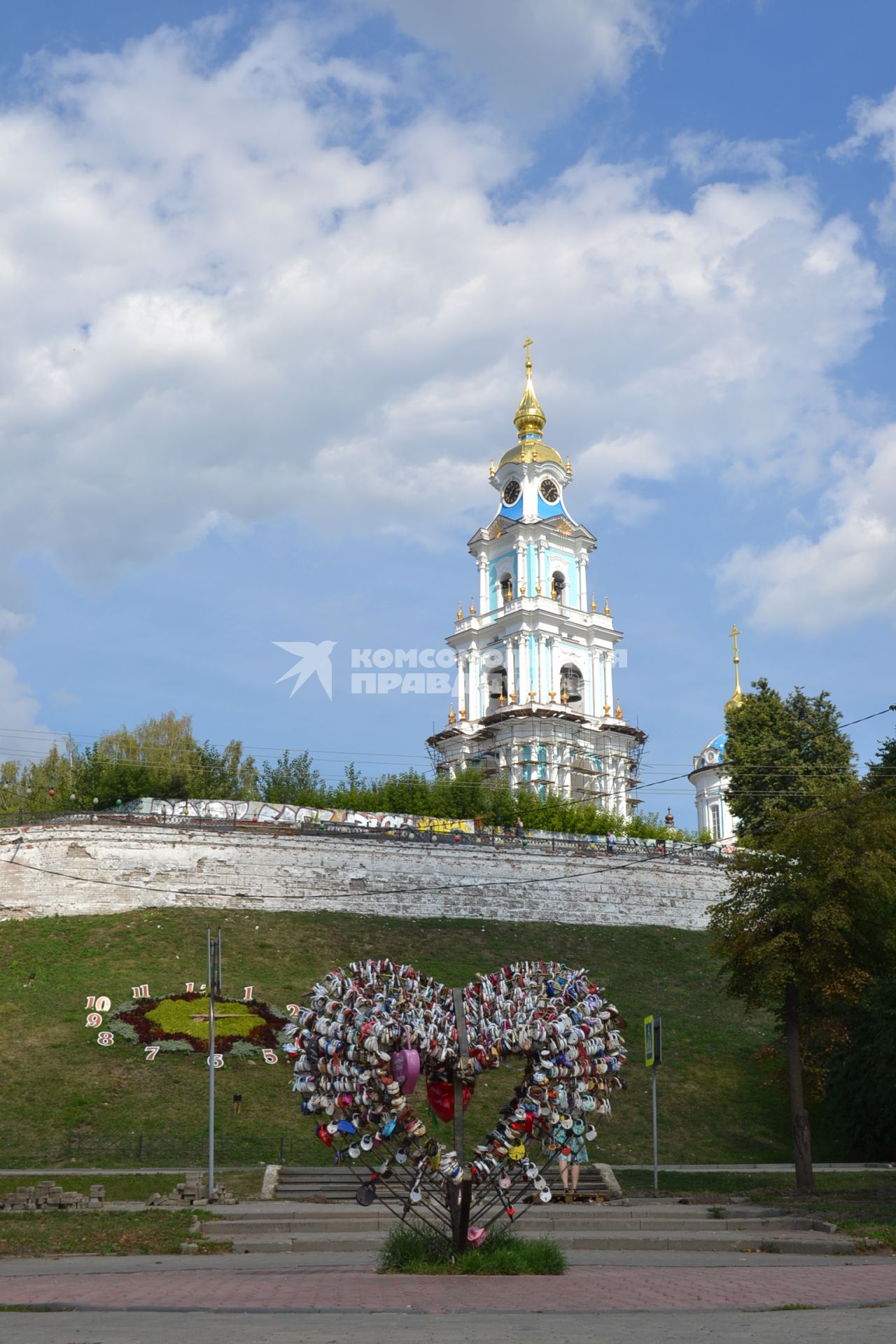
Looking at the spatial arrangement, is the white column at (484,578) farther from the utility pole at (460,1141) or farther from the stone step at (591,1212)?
the utility pole at (460,1141)

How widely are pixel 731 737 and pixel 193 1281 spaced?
56702 millimetres

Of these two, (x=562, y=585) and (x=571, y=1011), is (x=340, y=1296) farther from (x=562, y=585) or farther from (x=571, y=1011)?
(x=562, y=585)

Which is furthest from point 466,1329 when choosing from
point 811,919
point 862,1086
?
point 862,1086

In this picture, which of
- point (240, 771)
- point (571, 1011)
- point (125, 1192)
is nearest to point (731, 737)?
point (240, 771)

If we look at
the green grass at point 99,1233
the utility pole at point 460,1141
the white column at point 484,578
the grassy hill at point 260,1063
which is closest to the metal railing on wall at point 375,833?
the grassy hill at point 260,1063

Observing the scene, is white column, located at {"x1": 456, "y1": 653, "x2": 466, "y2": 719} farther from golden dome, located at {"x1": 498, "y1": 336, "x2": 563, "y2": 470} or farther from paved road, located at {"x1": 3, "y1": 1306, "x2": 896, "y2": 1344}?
paved road, located at {"x1": 3, "y1": 1306, "x2": 896, "y2": 1344}

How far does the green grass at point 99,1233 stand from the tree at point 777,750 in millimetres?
43529

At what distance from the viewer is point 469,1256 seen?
570 inches

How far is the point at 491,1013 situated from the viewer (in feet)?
51.7

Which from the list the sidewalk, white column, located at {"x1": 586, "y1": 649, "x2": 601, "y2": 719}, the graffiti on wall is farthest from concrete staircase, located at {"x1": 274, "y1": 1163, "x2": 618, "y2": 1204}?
white column, located at {"x1": 586, "y1": 649, "x2": 601, "y2": 719}

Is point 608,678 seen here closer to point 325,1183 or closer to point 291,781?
point 291,781

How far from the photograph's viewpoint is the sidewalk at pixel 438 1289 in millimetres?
12375

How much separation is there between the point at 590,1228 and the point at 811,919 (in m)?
7.93

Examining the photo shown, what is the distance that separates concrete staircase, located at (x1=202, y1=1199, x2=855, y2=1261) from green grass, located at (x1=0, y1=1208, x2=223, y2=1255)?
0.64 m
